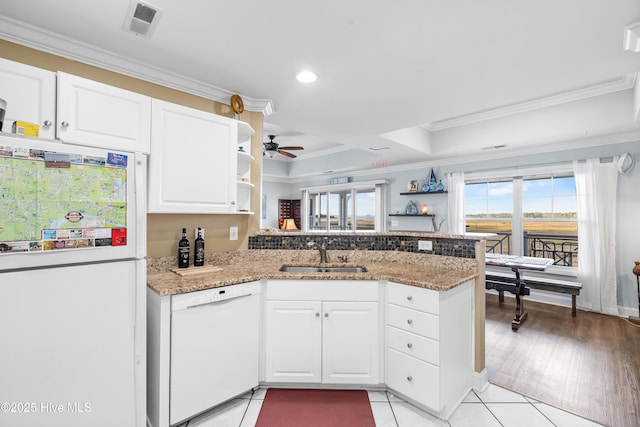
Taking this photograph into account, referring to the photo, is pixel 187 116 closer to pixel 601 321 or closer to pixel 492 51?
pixel 492 51

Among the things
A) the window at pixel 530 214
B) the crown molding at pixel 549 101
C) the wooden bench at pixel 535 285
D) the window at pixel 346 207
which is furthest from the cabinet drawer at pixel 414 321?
the window at pixel 346 207

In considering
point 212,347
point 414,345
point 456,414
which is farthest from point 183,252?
point 456,414

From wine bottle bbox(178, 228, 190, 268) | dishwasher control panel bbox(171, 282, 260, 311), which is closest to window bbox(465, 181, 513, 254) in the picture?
dishwasher control panel bbox(171, 282, 260, 311)

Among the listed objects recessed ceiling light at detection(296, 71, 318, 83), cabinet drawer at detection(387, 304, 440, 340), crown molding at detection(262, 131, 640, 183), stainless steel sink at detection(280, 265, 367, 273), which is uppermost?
recessed ceiling light at detection(296, 71, 318, 83)

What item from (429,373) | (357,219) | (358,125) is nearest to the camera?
(429,373)

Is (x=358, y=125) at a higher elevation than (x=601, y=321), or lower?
higher

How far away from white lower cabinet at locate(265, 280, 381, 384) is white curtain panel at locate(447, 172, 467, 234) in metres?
3.63

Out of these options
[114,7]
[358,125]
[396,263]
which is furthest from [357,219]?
[114,7]

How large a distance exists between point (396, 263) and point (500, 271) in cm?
336

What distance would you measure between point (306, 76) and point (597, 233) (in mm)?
4348

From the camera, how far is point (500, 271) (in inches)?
192

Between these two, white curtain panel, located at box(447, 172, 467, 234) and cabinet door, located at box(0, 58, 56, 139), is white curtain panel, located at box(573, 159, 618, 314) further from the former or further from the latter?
cabinet door, located at box(0, 58, 56, 139)

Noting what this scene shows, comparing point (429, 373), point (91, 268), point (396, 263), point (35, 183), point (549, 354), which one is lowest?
point (549, 354)

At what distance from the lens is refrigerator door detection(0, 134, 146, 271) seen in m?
1.12
